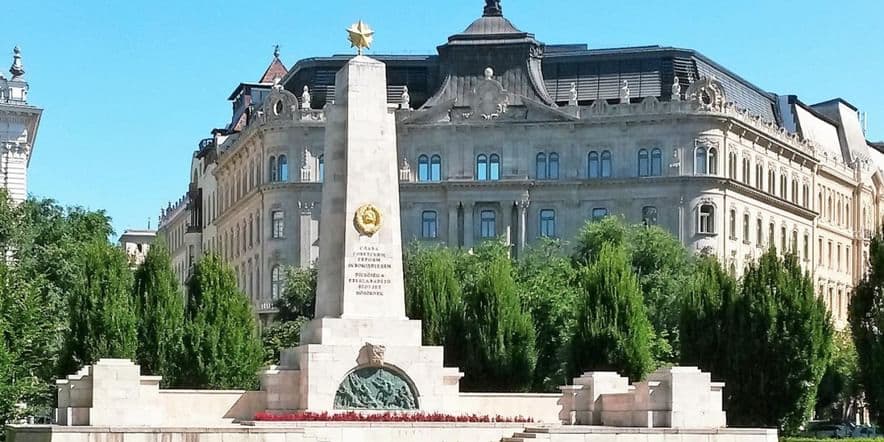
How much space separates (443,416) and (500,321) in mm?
17914

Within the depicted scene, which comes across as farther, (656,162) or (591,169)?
(591,169)

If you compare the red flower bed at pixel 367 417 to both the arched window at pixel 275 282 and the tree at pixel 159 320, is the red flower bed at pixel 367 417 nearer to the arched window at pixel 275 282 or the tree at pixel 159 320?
the tree at pixel 159 320

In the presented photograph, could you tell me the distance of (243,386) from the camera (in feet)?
214

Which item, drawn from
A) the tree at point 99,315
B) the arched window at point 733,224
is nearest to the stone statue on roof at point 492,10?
the arched window at point 733,224

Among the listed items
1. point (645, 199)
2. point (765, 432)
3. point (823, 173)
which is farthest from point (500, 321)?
point (823, 173)

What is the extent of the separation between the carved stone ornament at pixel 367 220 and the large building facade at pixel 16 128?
44.5 m

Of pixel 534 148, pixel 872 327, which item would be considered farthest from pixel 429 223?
pixel 872 327

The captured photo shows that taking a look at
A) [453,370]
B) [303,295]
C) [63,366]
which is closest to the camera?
[453,370]

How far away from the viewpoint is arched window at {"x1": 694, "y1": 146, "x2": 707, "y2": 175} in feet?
347

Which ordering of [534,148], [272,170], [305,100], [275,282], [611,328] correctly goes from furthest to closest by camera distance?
[272,170] < [275,282] < [305,100] < [534,148] < [611,328]

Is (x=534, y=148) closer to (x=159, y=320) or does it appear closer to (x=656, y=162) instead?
(x=656, y=162)

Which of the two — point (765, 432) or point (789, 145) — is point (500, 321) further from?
point (789, 145)

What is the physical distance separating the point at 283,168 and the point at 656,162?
818 inches

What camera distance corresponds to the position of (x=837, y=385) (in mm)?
84750
